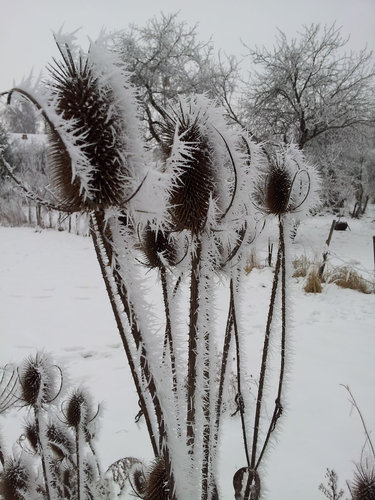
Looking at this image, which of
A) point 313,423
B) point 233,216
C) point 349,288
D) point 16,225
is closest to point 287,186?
point 233,216

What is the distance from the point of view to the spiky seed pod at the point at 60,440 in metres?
1.40

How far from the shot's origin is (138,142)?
2.13 feet

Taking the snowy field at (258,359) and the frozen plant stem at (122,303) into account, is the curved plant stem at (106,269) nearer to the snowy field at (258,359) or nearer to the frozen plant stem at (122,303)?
the frozen plant stem at (122,303)

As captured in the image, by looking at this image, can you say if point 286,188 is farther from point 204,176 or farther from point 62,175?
point 62,175

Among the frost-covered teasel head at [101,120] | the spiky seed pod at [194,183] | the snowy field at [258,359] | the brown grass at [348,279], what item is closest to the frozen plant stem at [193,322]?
the spiky seed pod at [194,183]

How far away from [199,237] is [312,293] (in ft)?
17.7

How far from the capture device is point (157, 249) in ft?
3.92

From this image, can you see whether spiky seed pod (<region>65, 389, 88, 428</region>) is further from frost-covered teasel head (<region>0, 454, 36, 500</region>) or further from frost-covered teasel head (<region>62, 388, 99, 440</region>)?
frost-covered teasel head (<region>0, 454, 36, 500</region>)

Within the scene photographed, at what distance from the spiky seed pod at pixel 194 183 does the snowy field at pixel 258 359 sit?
0.59 metres

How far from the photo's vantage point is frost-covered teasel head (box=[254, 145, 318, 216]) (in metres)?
1.22

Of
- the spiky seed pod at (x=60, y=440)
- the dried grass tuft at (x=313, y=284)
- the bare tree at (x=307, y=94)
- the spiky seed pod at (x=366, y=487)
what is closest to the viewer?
the spiky seed pod at (x=366, y=487)

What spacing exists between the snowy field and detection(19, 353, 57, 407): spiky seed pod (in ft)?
0.38

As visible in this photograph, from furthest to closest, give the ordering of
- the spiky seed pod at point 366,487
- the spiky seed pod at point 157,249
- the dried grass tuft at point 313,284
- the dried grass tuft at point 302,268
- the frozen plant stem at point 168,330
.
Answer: the dried grass tuft at point 302,268, the dried grass tuft at point 313,284, the spiky seed pod at point 157,249, the frozen plant stem at point 168,330, the spiky seed pod at point 366,487

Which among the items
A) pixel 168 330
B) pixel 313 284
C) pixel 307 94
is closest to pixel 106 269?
pixel 168 330
